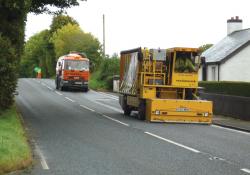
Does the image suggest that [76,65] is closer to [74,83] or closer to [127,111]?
[74,83]

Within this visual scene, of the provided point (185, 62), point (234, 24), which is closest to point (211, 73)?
point (234, 24)

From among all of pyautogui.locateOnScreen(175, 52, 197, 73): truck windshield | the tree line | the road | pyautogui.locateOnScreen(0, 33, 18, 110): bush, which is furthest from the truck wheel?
the tree line

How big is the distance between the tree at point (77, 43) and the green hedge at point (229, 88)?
4102 cm

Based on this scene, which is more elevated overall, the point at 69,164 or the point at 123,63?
the point at 123,63

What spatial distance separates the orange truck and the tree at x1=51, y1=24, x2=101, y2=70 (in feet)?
74.4

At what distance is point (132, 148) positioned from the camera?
1494 cm

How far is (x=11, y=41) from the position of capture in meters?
20.9

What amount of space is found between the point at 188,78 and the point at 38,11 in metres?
7.44

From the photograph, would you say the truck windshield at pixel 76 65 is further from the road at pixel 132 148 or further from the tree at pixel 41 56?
the tree at pixel 41 56

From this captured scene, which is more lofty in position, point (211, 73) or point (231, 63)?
point (231, 63)

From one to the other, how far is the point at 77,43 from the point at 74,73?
32.3 meters

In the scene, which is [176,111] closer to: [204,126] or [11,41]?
[204,126]

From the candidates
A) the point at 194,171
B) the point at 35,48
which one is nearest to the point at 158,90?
the point at 194,171

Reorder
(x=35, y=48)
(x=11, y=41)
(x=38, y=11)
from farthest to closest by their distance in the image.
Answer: (x=35, y=48), (x=38, y=11), (x=11, y=41)
